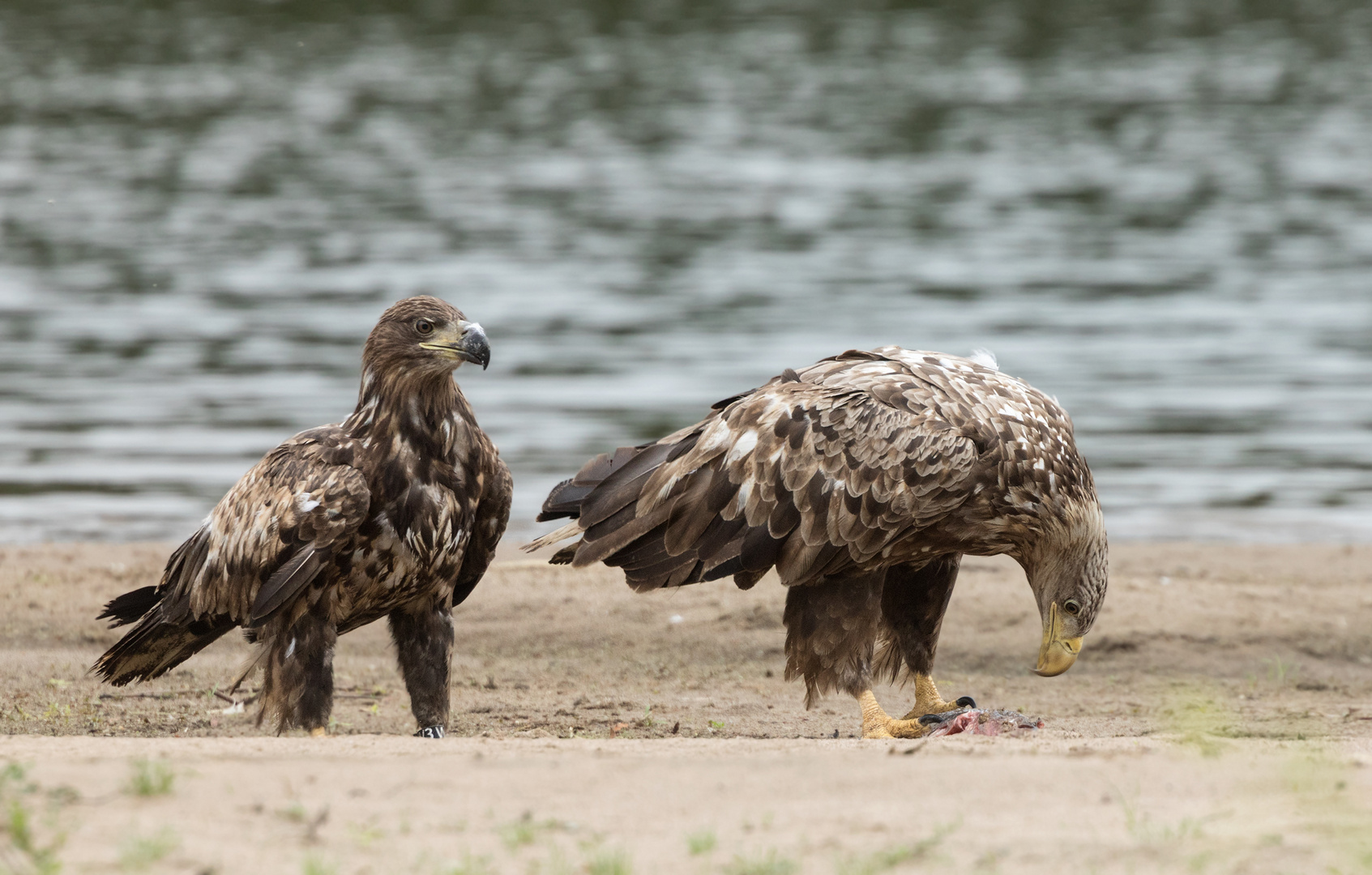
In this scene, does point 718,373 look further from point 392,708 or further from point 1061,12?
point 1061,12

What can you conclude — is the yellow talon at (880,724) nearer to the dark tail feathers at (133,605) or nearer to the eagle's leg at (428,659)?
the eagle's leg at (428,659)

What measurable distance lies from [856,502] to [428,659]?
1735mm

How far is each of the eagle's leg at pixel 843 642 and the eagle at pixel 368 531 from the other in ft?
3.99

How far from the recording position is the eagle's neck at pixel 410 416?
262 inches

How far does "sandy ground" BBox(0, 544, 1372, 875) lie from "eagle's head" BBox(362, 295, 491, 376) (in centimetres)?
147

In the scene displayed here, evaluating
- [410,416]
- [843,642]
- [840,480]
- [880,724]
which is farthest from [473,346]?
[880,724]

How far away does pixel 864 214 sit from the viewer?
25.9 metres

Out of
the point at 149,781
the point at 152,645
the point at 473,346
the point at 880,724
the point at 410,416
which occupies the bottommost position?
the point at 880,724

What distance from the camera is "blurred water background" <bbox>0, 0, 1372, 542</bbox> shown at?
46.5 ft

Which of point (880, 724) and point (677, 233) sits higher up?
point (880, 724)

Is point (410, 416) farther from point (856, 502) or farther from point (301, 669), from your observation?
point (856, 502)

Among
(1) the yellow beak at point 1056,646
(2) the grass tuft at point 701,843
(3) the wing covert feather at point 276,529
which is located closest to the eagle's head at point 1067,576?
(1) the yellow beak at point 1056,646

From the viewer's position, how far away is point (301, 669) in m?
6.58

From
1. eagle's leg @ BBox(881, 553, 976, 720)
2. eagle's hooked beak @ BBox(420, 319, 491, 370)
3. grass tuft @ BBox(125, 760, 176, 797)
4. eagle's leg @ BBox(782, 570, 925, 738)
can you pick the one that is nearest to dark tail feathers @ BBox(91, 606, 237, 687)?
eagle's hooked beak @ BBox(420, 319, 491, 370)
